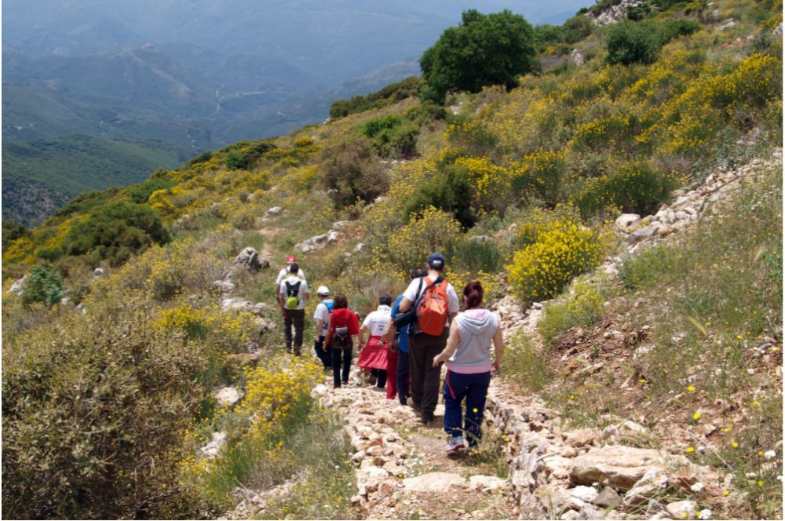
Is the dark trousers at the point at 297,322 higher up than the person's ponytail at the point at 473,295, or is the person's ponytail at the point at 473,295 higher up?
the person's ponytail at the point at 473,295

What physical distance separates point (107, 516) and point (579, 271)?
20.7 feet

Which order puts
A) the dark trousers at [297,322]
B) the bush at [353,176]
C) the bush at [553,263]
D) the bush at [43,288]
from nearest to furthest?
1. the bush at [553,263]
2. the dark trousers at [297,322]
3. the bush at [43,288]
4. the bush at [353,176]

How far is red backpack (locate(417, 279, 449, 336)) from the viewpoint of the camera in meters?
6.32

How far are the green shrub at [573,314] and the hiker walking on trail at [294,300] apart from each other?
14.7 feet

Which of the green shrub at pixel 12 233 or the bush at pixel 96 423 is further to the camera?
the green shrub at pixel 12 233

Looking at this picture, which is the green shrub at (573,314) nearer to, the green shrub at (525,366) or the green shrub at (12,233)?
the green shrub at (525,366)

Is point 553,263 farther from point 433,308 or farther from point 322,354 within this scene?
point 322,354

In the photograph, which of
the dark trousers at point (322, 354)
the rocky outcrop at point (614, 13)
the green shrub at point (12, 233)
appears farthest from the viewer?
the rocky outcrop at point (614, 13)

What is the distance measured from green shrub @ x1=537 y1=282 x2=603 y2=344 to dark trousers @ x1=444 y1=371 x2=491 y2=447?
173cm

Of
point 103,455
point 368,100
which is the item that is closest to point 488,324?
point 103,455

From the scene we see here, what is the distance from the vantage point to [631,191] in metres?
11.1

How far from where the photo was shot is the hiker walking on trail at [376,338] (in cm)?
835

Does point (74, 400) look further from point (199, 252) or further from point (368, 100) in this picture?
point (368, 100)

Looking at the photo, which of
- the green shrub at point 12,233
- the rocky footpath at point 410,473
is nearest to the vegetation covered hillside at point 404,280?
the rocky footpath at point 410,473
